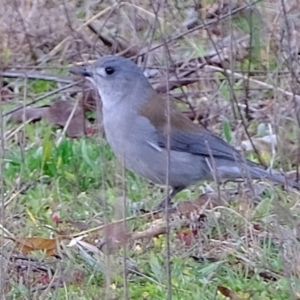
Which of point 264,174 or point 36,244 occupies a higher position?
point 36,244

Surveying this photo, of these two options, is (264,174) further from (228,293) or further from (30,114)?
(30,114)

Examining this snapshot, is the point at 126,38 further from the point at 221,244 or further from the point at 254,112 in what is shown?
the point at 221,244

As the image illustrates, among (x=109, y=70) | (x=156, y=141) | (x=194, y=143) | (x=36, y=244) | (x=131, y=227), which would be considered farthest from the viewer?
Answer: (x=109, y=70)

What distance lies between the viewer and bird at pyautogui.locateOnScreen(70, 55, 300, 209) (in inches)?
236

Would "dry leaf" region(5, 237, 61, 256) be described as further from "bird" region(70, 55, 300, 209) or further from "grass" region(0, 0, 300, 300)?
"bird" region(70, 55, 300, 209)

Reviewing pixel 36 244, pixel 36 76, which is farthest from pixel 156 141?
pixel 36 76

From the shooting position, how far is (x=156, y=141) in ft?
20.0

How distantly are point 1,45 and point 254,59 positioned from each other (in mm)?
2074

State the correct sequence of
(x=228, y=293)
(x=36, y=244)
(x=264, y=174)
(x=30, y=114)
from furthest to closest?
(x=30, y=114), (x=264, y=174), (x=36, y=244), (x=228, y=293)

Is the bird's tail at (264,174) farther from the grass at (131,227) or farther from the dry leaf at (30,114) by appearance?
the dry leaf at (30,114)

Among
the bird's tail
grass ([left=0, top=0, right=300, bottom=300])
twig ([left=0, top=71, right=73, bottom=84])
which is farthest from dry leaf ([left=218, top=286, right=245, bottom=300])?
twig ([left=0, top=71, right=73, bottom=84])

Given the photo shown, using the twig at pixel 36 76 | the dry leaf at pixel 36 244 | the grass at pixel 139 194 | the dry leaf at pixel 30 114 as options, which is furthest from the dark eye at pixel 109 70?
the dry leaf at pixel 36 244

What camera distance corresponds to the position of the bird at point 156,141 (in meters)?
5.98

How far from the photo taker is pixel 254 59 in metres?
7.42
